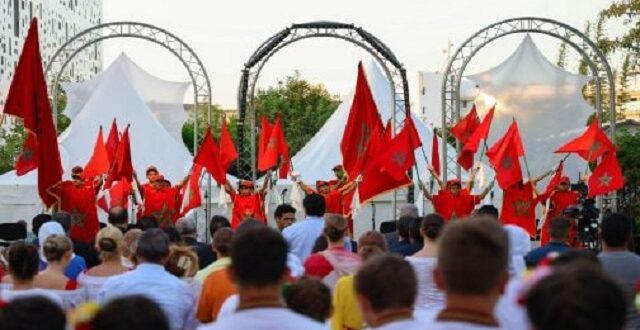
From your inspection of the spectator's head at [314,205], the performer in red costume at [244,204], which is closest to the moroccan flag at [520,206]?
the performer in red costume at [244,204]

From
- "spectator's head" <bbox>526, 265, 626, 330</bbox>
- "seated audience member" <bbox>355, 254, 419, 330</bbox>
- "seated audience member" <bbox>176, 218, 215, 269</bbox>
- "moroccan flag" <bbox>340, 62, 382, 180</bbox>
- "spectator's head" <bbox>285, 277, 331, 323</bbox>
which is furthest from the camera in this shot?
"moroccan flag" <bbox>340, 62, 382, 180</bbox>

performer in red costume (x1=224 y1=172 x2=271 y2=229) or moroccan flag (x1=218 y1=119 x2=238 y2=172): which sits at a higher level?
moroccan flag (x1=218 y1=119 x2=238 y2=172)

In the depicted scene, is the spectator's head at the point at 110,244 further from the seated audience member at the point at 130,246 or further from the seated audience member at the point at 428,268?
the seated audience member at the point at 428,268

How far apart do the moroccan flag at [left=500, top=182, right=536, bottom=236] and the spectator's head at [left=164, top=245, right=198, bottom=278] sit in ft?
34.3

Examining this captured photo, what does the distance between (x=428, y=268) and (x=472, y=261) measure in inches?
151

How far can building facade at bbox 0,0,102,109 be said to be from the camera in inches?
3275

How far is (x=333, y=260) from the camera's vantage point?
7164 mm

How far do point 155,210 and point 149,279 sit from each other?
34.0 ft

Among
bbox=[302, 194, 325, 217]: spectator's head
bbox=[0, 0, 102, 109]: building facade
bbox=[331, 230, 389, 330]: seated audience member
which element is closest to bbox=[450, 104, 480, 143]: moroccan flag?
bbox=[302, 194, 325, 217]: spectator's head

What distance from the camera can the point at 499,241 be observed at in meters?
3.41

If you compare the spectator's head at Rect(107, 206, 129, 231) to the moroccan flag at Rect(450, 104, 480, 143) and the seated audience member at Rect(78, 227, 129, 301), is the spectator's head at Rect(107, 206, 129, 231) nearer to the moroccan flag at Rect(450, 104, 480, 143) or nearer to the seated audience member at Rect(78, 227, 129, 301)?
the seated audience member at Rect(78, 227, 129, 301)

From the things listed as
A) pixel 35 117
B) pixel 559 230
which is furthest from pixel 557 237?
pixel 35 117

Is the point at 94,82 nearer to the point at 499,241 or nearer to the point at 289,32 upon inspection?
the point at 289,32

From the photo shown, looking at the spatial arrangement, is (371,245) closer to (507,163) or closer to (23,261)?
(23,261)
